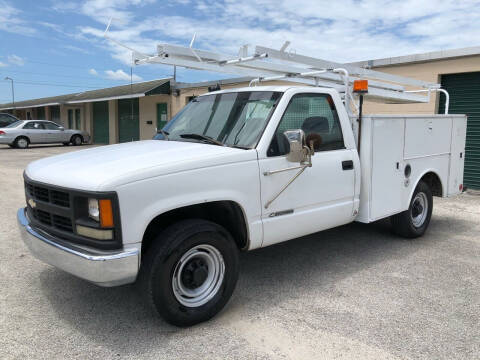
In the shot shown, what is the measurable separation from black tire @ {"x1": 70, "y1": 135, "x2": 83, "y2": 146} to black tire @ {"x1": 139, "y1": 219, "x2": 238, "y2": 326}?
23442mm

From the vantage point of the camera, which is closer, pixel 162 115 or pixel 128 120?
pixel 162 115

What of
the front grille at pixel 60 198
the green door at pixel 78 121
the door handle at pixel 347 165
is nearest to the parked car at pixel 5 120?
the green door at pixel 78 121

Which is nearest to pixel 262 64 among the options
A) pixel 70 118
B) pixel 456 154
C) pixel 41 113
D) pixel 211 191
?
pixel 211 191

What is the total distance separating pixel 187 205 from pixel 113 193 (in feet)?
2.00

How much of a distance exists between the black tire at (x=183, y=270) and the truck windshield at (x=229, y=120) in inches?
35.6

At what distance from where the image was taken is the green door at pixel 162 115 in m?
21.8

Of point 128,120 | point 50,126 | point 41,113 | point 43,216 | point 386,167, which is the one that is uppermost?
point 41,113

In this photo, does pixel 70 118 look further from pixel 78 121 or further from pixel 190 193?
pixel 190 193

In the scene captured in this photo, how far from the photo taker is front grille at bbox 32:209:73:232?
320cm

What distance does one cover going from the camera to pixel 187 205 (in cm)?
326

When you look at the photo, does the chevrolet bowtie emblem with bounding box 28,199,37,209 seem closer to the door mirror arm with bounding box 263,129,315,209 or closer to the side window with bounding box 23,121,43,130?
the door mirror arm with bounding box 263,129,315,209

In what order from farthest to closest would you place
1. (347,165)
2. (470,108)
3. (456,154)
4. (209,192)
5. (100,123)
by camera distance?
(100,123) → (470,108) → (456,154) → (347,165) → (209,192)

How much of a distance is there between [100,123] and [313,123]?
1059 inches

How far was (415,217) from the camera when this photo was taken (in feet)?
19.4
